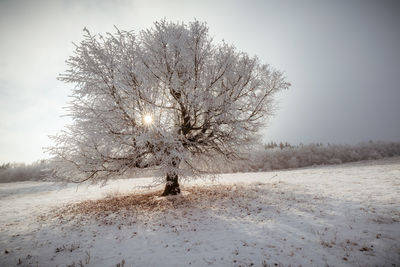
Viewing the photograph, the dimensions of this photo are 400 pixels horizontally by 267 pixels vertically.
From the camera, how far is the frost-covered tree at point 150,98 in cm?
864

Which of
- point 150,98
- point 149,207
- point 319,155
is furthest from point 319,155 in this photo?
point 150,98

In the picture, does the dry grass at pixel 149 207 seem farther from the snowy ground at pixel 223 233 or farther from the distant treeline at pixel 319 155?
the distant treeline at pixel 319 155

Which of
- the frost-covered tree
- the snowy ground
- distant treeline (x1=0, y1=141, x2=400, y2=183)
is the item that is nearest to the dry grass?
the snowy ground

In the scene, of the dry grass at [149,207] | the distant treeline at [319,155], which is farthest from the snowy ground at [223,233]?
the distant treeline at [319,155]

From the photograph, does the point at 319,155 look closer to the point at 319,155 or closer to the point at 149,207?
the point at 319,155

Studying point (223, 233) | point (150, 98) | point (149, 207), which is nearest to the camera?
point (223, 233)

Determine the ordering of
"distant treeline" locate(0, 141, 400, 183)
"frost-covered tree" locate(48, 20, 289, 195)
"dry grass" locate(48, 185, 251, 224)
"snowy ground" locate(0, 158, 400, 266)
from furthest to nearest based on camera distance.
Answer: "distant treeline" locate(0, 141, 400, 183), "dry grass" locate(48, 185, 251, 224), "frost-covered tree" locate(48, 20, 289, 195), "snowy ground" locate(0, 158, 400, 266)

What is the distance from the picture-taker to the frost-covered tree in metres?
8.64

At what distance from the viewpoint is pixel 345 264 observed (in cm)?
454

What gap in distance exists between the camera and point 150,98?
9.12m

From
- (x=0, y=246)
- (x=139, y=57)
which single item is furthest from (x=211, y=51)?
(x=0, y=246)

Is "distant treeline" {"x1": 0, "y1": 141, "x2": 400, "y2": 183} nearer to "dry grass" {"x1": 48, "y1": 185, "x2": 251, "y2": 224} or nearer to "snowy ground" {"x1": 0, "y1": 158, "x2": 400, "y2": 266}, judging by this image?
"dry grass" {"x1": 48, "y1": 185, "x2": 251, "y2": 224}

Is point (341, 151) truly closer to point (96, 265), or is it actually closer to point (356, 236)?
point (356, 236)

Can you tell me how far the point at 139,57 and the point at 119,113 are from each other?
2.97m
